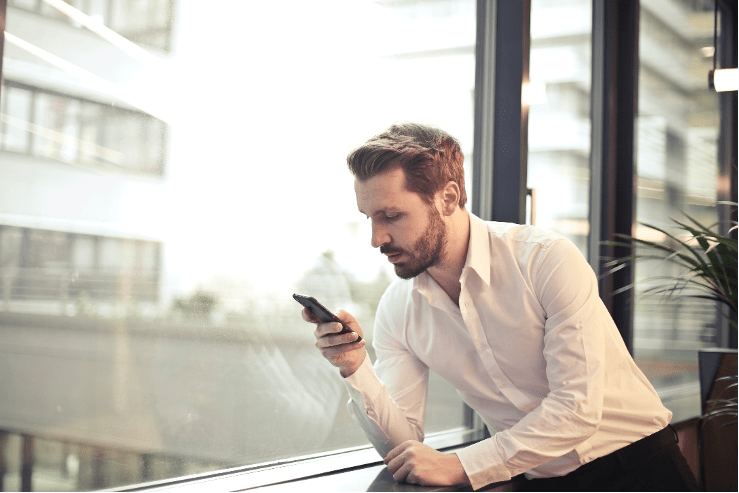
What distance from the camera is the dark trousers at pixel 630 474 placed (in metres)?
1.80

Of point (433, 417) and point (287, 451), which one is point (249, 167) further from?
point (433, 417)

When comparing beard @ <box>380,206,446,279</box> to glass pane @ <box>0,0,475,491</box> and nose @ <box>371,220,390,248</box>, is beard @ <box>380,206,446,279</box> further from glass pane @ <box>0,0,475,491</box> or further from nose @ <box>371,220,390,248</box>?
glass pane @ <box>0,0,475,491</box>

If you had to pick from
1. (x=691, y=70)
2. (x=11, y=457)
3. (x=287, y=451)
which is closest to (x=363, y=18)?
(x=287, y=451)

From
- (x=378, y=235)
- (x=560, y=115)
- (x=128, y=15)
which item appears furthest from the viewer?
(x=560, y=115)

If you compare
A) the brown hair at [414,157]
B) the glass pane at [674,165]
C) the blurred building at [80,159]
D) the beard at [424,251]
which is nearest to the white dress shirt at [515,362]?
the beard at [424,251]

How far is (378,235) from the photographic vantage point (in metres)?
1.75

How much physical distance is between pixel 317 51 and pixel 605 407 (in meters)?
1.40

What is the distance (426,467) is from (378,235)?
1.96ft

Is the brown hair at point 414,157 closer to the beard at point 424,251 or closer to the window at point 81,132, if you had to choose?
the beard at point 424,251

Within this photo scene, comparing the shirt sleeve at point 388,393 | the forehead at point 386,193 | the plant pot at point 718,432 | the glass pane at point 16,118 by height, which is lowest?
the plant pot at point 718,432

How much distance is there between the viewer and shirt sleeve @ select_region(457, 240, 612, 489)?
1.58 metres

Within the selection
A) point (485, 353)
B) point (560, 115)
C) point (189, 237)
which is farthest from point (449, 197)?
point (560, 115)

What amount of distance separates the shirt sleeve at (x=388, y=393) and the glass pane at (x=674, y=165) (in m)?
2.26

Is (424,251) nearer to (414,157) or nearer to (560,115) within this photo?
(414,157)
